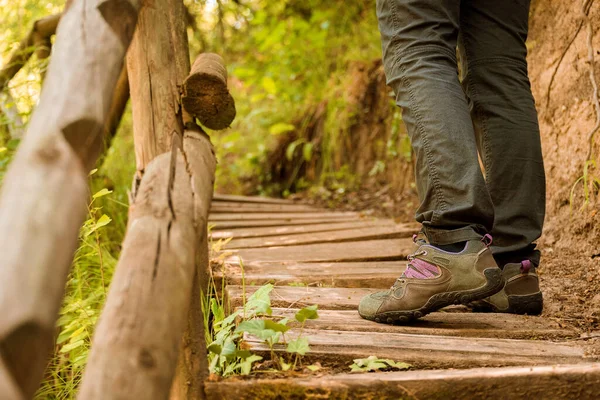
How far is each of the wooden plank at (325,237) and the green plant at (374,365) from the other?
1.63 meters

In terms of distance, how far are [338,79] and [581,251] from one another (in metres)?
3.91

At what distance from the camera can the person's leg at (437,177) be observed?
158cm

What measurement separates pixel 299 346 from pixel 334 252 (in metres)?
1.43

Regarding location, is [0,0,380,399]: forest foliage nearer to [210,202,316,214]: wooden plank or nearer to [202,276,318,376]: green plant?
[210,202,316,214]: wooden plank

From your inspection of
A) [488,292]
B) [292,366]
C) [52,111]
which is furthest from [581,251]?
[52,111]

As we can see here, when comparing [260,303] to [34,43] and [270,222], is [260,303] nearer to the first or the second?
[270,222]

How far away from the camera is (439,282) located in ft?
5.24

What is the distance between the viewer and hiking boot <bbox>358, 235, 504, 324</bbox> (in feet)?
5.19

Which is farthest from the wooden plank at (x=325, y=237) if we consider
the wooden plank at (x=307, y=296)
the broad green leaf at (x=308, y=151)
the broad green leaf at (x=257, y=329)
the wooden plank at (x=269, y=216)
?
the broad green leaf at (x=308, y=151)

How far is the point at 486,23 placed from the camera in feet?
6.34

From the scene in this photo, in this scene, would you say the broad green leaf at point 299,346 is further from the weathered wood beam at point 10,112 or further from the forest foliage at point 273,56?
the forest foliage at point 273,56

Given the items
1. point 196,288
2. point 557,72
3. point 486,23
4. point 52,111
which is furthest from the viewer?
point 557,72

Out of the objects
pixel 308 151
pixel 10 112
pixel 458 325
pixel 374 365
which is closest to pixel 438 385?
pixel 374 365

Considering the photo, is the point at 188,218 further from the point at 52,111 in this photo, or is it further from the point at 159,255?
the point at 52,111
